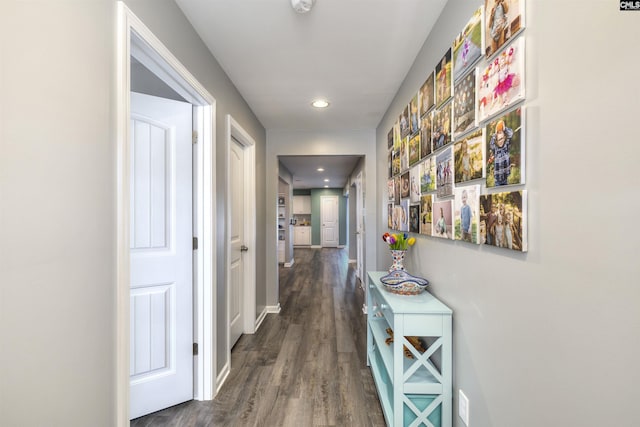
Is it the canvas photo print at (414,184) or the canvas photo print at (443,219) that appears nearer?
the canvas photo print at (443,219)

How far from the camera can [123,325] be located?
1080mm

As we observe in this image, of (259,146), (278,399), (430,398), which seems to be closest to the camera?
(430,398)

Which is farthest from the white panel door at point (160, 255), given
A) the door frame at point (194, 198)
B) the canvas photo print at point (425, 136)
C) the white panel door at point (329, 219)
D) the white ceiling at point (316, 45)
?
the white panel door at point (329, 219)

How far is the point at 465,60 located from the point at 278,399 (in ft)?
7.43

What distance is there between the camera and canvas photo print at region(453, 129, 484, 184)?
1127 millimetres

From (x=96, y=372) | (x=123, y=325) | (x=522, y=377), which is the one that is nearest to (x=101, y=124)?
(x=123, y=325)

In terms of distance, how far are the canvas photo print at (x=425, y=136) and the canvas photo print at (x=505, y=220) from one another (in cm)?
67

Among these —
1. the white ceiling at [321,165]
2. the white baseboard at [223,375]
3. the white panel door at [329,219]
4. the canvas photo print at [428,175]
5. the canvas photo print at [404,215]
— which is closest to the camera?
the canvas photo print at [428,175]

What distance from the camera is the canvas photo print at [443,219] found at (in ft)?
4.56

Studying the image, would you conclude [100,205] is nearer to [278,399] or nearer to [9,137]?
[9,137]

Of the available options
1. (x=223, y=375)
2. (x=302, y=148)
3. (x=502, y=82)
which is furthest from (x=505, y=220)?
(x=302, y=148)

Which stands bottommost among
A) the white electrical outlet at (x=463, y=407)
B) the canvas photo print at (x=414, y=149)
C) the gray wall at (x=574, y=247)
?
the white electrical outlet at (x=463, y=407)

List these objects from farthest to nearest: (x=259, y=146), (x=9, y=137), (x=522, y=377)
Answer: (x=259, y=146)
(x=522, y=377)
(x=9, y=137)

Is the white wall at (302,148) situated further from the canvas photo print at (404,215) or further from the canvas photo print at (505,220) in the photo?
the canvas photo print at (505,220)
